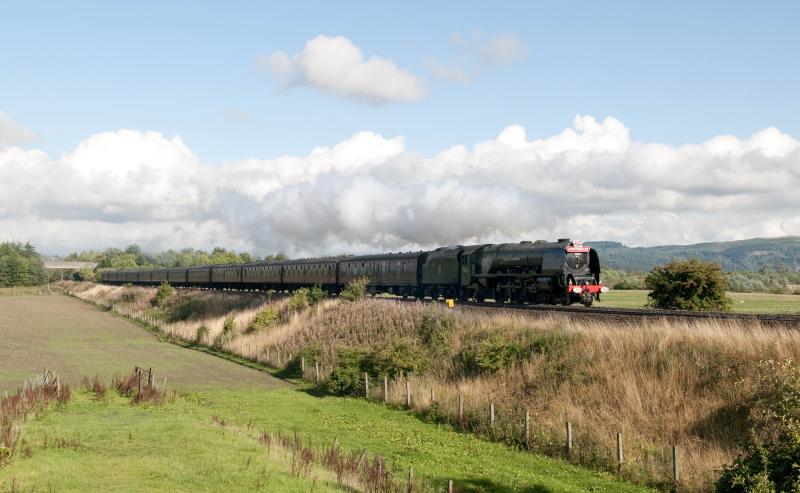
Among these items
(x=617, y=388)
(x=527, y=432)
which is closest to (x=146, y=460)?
(x=527, y=432)

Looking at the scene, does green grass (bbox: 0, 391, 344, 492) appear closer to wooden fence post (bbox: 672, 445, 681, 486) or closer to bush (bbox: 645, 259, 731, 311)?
wooden fence post (bbox: 672, 445, 681, 486)

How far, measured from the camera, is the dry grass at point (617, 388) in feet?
77.1

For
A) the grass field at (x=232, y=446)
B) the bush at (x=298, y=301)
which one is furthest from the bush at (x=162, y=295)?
the grass field at (x=232, y=446)

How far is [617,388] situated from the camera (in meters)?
27.8

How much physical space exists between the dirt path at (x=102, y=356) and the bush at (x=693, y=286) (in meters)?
23.3

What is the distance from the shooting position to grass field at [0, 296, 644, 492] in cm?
1906

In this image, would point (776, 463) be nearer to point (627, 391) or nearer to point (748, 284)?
point (627, 391)

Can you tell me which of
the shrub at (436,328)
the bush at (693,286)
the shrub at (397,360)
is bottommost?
the shrub at (397,360)

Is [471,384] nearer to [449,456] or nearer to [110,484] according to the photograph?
[449,456]

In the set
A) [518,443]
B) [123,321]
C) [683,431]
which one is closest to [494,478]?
[518,443]

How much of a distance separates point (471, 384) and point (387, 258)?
3317 centimetres

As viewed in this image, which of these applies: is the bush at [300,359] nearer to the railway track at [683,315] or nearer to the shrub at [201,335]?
the railway track at [683,315]

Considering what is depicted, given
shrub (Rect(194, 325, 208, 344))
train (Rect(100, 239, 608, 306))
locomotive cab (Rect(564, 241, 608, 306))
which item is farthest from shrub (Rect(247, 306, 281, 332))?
locomotive cab (Rect(564, 241, 608, 306))

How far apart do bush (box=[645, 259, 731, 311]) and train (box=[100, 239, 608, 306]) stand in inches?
178
